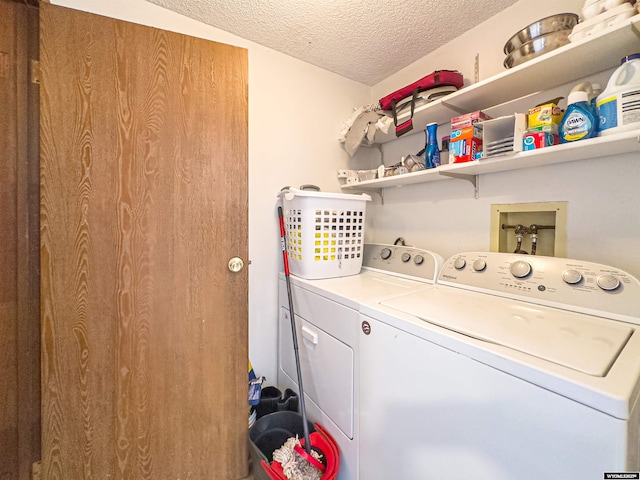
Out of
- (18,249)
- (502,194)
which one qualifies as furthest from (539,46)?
(18,249)

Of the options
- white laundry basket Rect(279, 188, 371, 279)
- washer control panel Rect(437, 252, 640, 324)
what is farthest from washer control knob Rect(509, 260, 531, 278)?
white laundry basket Rect(279, 188, 371, 279)

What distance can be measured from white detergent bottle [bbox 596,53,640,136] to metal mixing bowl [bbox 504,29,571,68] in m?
0.26

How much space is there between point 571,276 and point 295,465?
132cm

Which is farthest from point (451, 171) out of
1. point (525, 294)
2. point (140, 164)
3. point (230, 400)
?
point (230, 400)

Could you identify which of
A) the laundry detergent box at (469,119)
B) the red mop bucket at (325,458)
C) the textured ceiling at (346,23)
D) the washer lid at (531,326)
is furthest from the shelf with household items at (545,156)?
the red mop bucket at (325,458)

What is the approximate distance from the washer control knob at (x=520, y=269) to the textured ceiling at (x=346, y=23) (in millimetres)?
1308

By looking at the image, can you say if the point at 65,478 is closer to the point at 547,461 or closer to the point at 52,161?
the point at 52,161

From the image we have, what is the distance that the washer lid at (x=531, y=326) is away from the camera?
2.05 feet

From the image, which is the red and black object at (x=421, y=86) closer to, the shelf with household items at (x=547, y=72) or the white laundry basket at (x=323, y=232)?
the shelf with household items at (x=547, y=72)

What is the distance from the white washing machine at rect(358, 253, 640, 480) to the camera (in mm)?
518

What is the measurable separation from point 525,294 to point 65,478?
6.42 ft

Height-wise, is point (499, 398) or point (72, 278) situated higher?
point (72, 278)

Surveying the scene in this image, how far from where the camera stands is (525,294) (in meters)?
1.04

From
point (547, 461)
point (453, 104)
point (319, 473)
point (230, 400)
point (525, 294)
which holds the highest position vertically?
point (453, 104)
